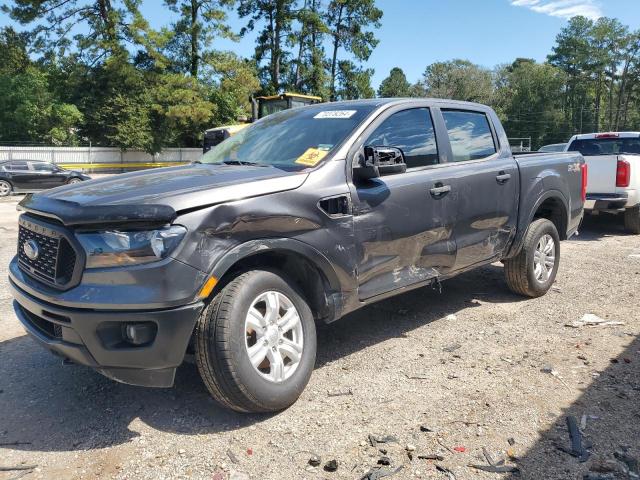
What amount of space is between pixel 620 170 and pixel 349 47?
41.3 metres

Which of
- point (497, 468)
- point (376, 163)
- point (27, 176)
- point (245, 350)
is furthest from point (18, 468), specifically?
point (27, 176)

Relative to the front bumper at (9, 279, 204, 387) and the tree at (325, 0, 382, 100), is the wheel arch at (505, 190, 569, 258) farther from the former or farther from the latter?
the tree at (325, 0, 382, 100)

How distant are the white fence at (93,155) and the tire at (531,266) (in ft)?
89.0

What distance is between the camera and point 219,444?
2.89 meters

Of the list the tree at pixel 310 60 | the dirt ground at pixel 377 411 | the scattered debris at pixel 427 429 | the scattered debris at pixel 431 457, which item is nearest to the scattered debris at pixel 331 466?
the dirt ground at pixel 377 411

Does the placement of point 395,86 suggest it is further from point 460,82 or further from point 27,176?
point 27,176

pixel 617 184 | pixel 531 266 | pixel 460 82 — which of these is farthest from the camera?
pixel 460 82

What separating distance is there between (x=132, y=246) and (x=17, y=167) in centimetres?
1928

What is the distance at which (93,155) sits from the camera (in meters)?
34.7

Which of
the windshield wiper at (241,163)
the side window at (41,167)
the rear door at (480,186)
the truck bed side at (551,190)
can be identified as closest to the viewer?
the windshield wiper at (241,163)

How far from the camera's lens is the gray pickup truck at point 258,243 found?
2689 millimetres

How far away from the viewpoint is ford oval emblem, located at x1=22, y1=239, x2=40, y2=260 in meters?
3.04

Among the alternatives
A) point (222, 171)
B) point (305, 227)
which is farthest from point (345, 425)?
point (222, 171)

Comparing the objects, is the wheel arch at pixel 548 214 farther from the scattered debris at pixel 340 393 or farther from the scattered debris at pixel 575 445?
the scattered debris at pixel 340 393
